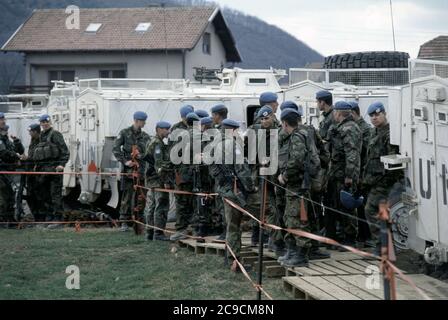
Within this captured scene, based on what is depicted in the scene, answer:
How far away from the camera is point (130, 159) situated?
1437 cm

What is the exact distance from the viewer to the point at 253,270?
9.86 m

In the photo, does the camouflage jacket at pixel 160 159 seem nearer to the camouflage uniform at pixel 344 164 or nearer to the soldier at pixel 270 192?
the soldier at pixel 270 192

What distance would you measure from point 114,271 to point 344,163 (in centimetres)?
321

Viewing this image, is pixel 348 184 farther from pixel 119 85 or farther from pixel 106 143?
pixel 119 85

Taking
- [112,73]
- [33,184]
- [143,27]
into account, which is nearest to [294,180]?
[33,184]

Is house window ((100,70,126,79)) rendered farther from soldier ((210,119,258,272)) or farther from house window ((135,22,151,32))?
soldier ((210,119,258,272))

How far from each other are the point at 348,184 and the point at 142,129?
6145 millimetres

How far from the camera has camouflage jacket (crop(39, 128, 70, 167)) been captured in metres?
15.4

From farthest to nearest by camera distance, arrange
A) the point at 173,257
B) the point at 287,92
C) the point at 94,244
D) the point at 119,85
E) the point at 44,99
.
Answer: the point at 44,99
the point at 119,85
the point at 287,92
the point at 94,244
the point at 173,257

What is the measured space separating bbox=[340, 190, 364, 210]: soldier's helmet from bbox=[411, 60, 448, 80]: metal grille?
5.89ft

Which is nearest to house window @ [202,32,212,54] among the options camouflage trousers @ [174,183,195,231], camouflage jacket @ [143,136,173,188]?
camouflage jacket @ [143,136,173,188]

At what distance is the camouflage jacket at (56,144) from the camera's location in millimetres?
15438

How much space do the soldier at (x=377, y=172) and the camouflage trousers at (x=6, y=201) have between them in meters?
8.29
